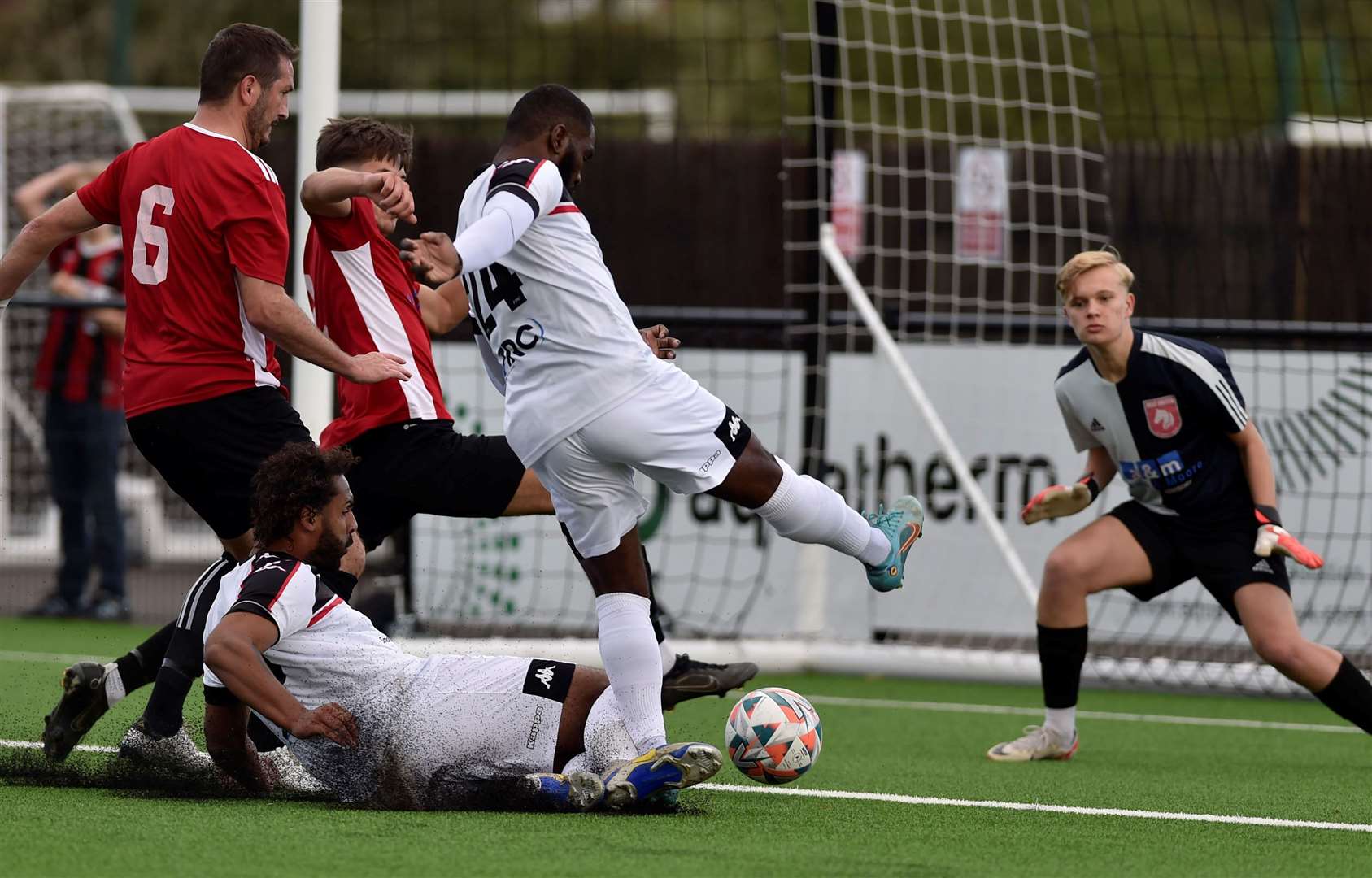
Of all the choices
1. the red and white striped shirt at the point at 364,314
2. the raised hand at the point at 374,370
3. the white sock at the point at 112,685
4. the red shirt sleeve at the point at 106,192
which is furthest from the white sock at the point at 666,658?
the red shirt sleeve at the point at 106,192

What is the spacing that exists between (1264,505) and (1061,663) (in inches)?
35.7

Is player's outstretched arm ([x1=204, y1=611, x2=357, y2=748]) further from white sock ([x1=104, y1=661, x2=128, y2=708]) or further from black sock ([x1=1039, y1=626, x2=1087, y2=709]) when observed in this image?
black sock ([x1=1039, y1=626, x2=1087, y2=709])

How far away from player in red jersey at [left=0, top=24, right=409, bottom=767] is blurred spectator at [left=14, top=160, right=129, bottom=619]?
5616 mm

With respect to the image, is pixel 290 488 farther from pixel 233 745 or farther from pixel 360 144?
pixel 360 144

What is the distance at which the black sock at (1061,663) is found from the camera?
6.77 metres

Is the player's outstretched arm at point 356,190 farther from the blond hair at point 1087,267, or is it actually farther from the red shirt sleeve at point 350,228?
the blond hair at point 1087,267

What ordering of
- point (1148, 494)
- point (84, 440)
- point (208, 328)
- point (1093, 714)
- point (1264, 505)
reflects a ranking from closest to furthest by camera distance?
point (208, 328) → point (1264, 505) → point (1148, 494) → point (1093, 714) → point (84, 440)

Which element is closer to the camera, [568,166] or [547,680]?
[547,680]

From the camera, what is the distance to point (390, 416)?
5.96 meters

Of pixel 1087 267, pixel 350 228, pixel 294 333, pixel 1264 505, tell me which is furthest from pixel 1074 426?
pixel 294 333

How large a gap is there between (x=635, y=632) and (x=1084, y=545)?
7.39ft

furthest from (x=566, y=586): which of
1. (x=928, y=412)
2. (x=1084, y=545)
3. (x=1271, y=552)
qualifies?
(x=1271, y=552)

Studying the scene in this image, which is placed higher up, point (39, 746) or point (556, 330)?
point (556, 330)

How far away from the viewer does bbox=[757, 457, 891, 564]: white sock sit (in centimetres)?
534
